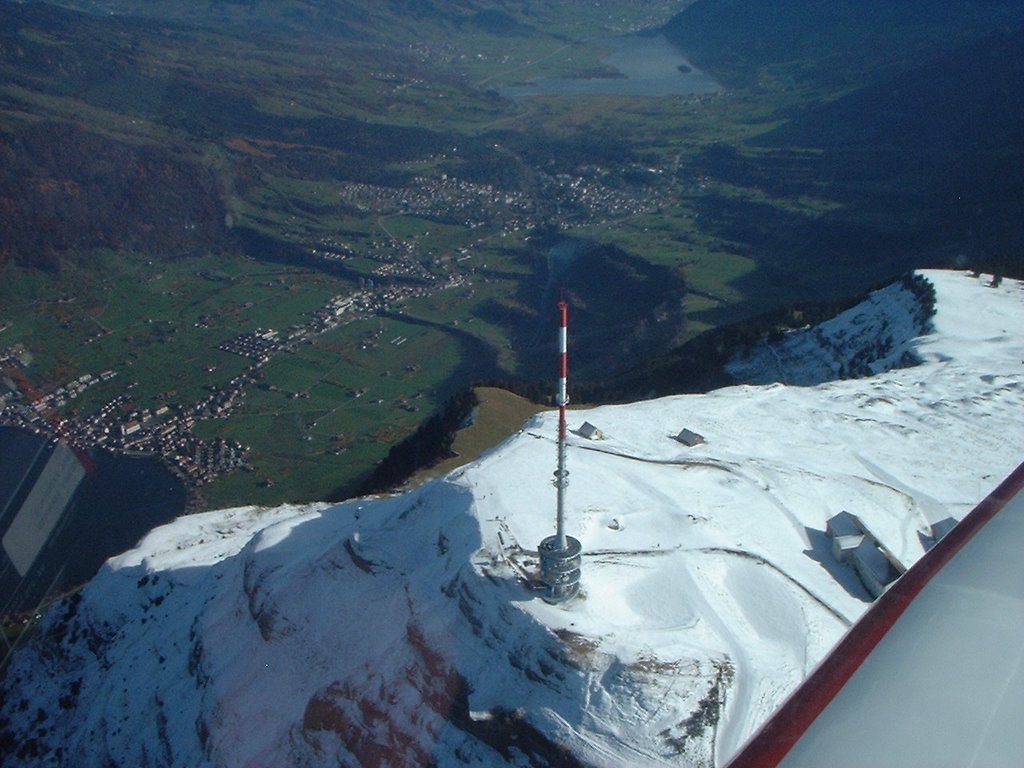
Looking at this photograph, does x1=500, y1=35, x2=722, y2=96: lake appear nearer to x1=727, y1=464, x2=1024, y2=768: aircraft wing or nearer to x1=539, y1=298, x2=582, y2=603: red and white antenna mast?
x1=539, y1=298, x2=582, y2=603: red and white antenna mast

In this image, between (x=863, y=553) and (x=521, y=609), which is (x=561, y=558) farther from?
(x=863, y=553)

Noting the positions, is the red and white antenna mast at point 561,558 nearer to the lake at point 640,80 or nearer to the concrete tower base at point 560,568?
the concrete tower base at point 560,568

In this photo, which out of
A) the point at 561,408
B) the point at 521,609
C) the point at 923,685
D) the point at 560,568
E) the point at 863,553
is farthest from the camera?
the point at 863,553

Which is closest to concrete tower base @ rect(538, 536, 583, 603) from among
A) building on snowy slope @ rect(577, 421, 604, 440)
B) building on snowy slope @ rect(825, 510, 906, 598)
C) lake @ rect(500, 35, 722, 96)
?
building on snowy slope @ rect(825, 510, 906, 598)

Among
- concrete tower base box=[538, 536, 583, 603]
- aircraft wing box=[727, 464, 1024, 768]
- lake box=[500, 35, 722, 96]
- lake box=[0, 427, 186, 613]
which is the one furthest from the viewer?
lake box=[500, 35, 722, 96]

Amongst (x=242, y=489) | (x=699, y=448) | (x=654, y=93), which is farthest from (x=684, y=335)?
(x=654, y=93)

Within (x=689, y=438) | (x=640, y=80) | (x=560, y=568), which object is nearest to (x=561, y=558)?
(x=560, y=568)
